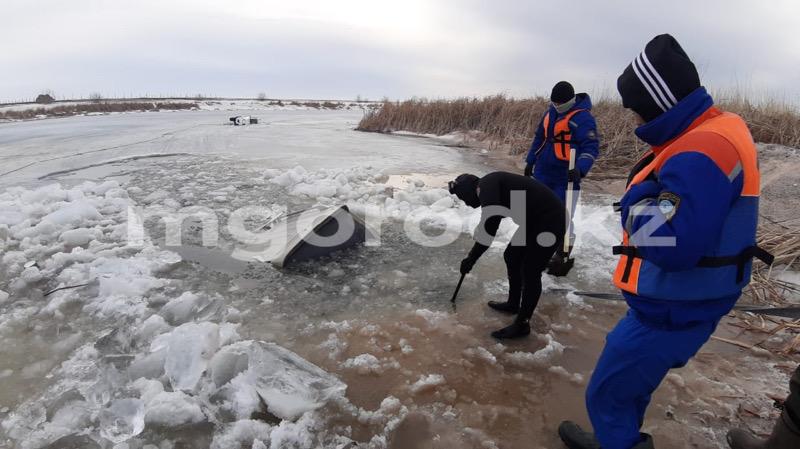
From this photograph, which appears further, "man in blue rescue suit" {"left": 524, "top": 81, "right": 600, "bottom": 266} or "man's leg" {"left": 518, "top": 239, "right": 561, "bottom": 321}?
"man in blue rescue suit" {"left": 524, "top": 81, "right": 600, "bottom": 266}

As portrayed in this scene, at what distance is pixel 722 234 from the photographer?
1502 millimetres

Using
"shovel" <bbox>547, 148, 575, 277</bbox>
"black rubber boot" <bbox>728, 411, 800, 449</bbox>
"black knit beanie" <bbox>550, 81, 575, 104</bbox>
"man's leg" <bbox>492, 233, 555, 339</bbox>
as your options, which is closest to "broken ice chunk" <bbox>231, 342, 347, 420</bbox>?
"man's leg" <bbox>492, 233, 555, 339</bbox>

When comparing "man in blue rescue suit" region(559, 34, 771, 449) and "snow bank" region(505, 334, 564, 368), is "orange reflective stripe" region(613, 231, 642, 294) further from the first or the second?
"snow bank" region(505, 334, 564, 368)

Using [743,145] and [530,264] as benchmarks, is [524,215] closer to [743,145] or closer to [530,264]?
[530,264]

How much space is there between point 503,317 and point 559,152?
5.39ft

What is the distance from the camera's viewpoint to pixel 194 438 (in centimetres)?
211

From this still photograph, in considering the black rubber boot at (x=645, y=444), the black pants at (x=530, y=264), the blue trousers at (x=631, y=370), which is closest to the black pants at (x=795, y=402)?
the blue trousers at (x=631, y=370)

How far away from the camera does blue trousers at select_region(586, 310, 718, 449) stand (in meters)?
1.61

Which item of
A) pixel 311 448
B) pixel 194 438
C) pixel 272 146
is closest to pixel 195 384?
pixel 194 438

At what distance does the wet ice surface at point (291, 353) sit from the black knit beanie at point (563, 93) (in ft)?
5.16

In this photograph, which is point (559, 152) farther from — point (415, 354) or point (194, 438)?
point (194, 438)

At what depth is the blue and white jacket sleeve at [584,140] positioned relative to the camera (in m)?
3.90

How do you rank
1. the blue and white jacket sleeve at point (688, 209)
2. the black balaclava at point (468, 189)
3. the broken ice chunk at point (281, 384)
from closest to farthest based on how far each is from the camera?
the blue and white jacket sleeve at point (688, 209), the broken ice chunk at point (281, 384), the black balaclava at point (468, 189)

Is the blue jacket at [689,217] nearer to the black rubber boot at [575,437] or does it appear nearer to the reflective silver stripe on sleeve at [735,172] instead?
the reflective silver stripe on sleeve at [735,172]
